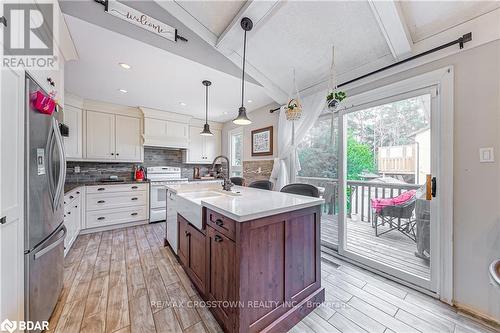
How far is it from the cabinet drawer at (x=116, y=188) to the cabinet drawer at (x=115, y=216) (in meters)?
0.36

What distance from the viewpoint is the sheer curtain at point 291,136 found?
266 cm

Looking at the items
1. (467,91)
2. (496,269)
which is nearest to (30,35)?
(496,269)

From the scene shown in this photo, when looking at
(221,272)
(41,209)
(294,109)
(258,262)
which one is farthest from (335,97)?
(41,209)

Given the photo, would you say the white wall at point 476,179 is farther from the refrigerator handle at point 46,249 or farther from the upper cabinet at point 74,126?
the upper cabinet at point 74,126

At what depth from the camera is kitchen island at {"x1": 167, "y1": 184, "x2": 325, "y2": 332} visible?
1201mm

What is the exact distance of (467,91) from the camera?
5.13 feet

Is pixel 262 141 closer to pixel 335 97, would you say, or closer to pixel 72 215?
pixel 335 97

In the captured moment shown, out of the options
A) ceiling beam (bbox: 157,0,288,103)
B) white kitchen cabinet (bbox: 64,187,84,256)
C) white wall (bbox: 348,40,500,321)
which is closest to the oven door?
white kitchen cabinet (bbox: 64,187,84,256)

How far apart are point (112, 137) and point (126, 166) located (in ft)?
2.29

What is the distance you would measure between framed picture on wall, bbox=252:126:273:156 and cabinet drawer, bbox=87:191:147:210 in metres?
2.48

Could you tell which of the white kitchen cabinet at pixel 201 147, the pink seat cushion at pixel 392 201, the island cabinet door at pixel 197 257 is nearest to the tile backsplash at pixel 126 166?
the white kitchen cabinet at pixel 201 147

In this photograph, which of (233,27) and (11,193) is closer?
(11,193)

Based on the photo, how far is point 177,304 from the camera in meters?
1.62

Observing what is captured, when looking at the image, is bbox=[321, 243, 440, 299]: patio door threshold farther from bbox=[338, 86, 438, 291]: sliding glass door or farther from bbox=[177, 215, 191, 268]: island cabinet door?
bbox=[177, 215, 191, 268]: island cabinet door
